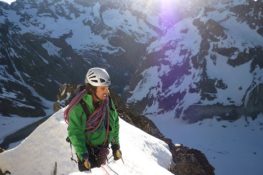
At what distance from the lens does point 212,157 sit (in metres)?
160

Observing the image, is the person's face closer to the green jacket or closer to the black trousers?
the green jacket

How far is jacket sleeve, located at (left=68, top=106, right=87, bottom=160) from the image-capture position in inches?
349

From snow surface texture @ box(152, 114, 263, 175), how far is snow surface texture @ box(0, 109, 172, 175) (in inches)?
5176

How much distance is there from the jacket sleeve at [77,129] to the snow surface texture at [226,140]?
456ft

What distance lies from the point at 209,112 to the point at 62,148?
18496cm

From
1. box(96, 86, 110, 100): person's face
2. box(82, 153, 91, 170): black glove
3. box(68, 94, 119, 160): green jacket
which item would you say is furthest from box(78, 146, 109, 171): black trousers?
box(96, 86, 110, 100): person's face

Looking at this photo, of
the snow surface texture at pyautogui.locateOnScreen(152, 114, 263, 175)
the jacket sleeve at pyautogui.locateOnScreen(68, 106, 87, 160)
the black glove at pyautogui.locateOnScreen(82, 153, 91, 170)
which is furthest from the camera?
the snow surface texture at pyautogui.locateOnScreen(152, 114, 263, 175)

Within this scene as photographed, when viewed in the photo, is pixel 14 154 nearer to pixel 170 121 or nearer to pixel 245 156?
pixel 245 156

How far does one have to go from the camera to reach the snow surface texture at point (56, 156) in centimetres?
1286

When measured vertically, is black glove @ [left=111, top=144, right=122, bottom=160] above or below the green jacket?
below

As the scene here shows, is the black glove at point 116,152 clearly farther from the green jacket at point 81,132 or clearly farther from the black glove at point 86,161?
the black glove at point 86,161

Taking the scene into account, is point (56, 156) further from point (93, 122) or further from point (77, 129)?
point (77, 129)

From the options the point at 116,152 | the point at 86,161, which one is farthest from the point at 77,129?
the point at 116,152

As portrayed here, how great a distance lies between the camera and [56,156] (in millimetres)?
13922
